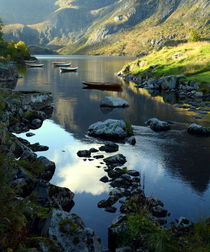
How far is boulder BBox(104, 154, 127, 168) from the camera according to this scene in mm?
27067

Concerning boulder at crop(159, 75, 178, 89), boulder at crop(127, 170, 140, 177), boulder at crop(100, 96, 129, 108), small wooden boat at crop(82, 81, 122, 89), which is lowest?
boulder at crop(127, 170, 140, 177)

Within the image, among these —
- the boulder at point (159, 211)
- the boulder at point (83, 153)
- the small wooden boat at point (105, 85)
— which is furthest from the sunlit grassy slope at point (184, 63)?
the boulder at point (159, 211)

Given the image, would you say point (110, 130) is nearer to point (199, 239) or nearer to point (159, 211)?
point (159, 211)

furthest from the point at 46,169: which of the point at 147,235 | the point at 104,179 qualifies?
the point at 147,235

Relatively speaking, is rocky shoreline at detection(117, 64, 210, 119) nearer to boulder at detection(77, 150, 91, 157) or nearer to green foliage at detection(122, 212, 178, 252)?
boulder at detection(77, 150, 91, 157)

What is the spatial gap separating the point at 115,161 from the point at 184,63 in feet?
221

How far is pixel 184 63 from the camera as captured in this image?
86.1 metres

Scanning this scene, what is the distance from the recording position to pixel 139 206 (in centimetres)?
1869

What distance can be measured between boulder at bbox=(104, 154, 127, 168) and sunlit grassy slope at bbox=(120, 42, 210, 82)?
49064mm

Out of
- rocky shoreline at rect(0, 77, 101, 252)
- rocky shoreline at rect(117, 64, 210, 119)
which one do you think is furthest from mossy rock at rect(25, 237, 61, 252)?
rocky shoreline at rect(117, 64, 210, 119)

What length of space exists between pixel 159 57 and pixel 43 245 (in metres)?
98.8

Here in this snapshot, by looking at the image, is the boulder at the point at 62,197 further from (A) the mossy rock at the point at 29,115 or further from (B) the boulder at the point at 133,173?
(A) the mossy rock at the point at 29,115

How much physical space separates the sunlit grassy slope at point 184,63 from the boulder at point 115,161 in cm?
4906

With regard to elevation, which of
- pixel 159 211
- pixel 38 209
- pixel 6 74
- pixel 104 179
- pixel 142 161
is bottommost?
pixel 159 211
